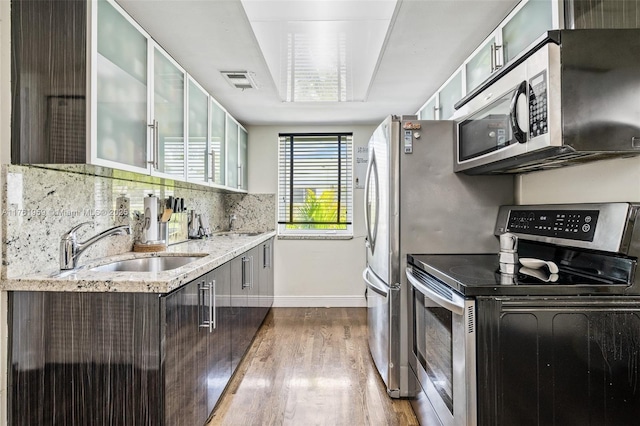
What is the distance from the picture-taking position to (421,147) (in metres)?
2.16

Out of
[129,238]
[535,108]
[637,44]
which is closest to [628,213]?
[535,108]

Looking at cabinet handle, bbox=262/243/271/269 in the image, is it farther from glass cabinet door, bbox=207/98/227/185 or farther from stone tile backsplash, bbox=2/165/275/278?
stone tile backsplash, bbox=2/165/275/278

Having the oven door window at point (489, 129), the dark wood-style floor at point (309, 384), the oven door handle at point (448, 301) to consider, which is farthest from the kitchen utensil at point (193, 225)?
the oven door window at point (489, 129)

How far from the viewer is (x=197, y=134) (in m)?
2.66

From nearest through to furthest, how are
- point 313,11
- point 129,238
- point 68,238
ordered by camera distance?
point 68,238 < point 313,11 < point 129,238

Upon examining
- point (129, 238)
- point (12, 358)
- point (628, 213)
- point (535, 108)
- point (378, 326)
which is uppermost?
point (535, 108)

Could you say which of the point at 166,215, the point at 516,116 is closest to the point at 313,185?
the point at 166,215

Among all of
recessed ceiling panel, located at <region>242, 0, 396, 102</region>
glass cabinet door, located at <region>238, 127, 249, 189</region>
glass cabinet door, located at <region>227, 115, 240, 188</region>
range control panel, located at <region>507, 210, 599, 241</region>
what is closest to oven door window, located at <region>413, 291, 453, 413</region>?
range control panel, located at <region>507, 210, 599, 241</region>

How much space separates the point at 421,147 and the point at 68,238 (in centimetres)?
188

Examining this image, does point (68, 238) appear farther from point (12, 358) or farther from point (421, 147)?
point (421, 147)

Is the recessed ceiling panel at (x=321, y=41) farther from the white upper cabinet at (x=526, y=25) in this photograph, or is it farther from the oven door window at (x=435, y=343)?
the oven door window at (x=435, y=343)

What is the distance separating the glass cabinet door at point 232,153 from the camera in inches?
137

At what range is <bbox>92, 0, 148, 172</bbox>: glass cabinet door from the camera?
1532 millimetres

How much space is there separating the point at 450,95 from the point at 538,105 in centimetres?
141
